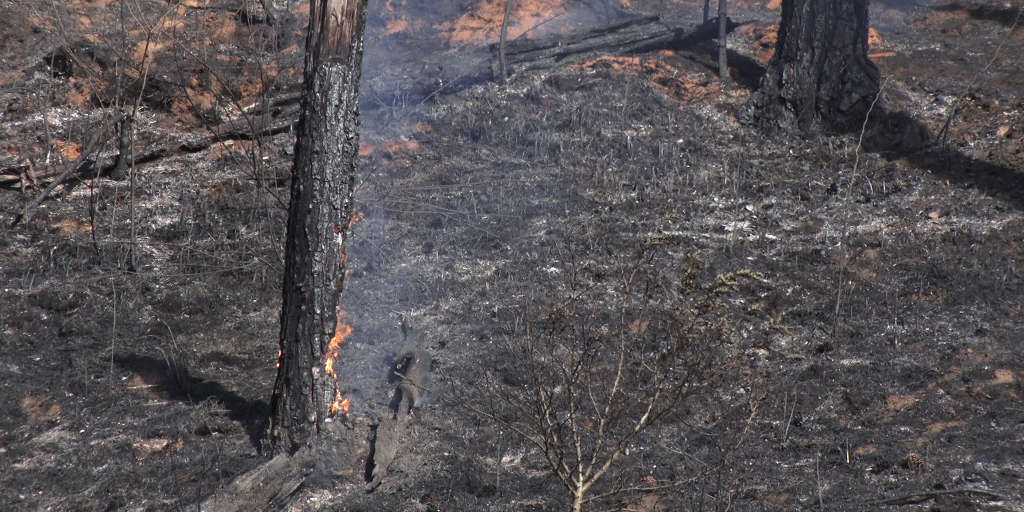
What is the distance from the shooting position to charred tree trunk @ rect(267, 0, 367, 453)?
545 cm

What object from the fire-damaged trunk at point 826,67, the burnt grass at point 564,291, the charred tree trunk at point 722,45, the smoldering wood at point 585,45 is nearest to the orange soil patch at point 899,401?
the burnt grass at point 564,291

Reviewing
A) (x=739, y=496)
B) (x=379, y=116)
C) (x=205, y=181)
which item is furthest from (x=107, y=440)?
(x=379, y=116)

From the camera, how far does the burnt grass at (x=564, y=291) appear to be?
5.39m

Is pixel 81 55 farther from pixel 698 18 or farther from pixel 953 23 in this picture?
pixel 953 23

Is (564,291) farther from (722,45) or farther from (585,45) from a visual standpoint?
(585,45)

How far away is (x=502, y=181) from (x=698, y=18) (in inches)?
405

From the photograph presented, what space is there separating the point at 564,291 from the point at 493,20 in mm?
12008

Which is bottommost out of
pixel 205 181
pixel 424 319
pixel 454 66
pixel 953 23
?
pixel 424 319

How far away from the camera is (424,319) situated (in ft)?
25.2

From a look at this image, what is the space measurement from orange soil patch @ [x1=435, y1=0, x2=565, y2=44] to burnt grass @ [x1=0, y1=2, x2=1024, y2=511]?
501 centimetres

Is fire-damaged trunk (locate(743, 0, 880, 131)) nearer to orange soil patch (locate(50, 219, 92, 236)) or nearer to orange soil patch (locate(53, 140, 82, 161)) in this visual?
orange soil patch (locate(50, 219, 92, 236))

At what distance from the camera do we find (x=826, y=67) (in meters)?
11.3

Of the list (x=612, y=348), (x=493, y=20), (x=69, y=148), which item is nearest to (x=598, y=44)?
(x=493, y=20)

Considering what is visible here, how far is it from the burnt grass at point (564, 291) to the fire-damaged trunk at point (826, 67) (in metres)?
0.49
